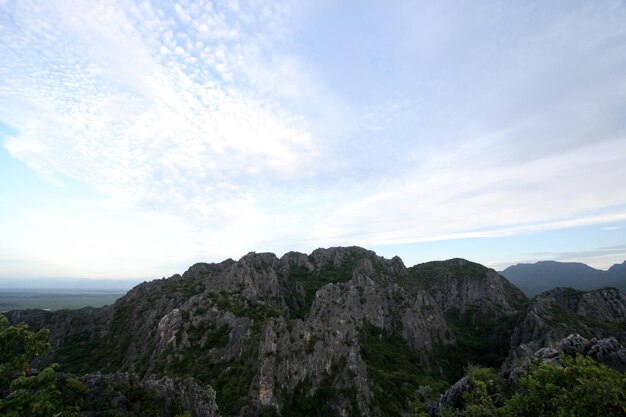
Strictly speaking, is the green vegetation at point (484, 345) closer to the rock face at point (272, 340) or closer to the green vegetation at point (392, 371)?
the rock face at point (272, 340)

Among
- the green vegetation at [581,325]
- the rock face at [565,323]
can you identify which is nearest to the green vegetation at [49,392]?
the rock face at [565,323]

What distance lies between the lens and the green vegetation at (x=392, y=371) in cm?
9903

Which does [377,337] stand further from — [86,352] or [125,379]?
[125,379]

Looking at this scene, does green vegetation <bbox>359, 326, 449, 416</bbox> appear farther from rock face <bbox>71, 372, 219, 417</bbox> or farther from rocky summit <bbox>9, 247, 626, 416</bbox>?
rock face <bbox>71, 372, 219, 417</bbox>

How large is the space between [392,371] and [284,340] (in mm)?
57454

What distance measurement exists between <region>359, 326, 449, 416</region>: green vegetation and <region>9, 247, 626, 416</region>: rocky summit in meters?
0.60

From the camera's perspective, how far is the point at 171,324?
104 meters

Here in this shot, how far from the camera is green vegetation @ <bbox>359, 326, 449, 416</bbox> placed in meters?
99.0

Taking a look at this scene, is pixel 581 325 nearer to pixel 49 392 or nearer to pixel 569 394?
pixel 569 394

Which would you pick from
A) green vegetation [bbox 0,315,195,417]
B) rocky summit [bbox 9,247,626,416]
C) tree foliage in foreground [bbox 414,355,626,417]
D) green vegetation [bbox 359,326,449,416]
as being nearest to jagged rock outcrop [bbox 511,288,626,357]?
rocky summit [bbox 9,247,626,416]

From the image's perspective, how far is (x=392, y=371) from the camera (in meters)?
127

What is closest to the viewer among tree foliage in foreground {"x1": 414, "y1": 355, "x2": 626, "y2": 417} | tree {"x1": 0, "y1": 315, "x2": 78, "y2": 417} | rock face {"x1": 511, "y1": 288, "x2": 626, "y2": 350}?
tree {"x1": 0, "y1": 315, "x2": 78, "y2": 417}

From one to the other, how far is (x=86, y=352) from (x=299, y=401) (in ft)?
342

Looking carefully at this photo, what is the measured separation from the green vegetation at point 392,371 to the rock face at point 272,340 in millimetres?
565
